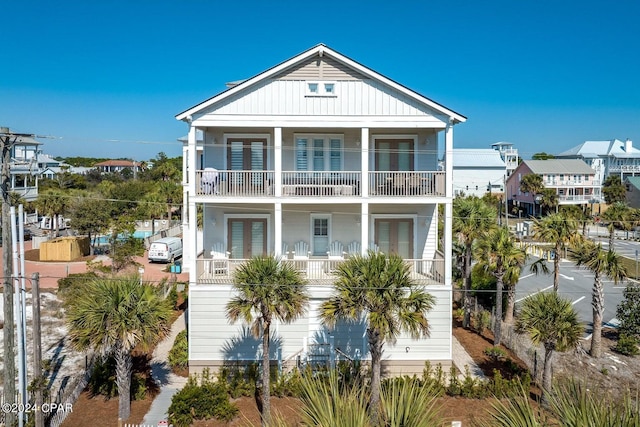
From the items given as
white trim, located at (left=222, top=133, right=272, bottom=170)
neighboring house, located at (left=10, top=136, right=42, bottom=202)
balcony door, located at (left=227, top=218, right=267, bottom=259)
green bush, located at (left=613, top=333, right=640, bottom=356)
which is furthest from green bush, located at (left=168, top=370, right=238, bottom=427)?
green bush, located at (left=613, top=333, right=640, bottom=356)

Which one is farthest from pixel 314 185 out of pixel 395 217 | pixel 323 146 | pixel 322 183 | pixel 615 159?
pixel 615 159

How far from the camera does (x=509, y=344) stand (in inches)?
743

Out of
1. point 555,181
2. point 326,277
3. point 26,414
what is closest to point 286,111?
point 326,277

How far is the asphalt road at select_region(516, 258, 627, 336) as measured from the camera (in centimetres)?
2461

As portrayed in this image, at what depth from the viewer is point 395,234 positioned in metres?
20.1

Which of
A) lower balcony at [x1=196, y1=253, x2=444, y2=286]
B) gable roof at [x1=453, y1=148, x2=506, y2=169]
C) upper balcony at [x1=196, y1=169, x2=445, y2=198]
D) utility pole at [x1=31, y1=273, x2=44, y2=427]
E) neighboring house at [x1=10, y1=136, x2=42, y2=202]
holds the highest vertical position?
gable roof at [x1=453, y1=148, x2=506, y2=169]

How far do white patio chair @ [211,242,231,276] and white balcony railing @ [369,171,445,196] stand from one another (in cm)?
594

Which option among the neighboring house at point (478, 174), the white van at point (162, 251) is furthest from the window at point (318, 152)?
the neighboring house at point (478, 174)

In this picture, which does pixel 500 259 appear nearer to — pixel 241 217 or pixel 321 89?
Result: pixel 321 89

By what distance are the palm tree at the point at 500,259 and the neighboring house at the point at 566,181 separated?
5431 cm

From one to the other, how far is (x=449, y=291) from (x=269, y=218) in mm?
7367

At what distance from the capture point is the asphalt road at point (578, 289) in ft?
80.7

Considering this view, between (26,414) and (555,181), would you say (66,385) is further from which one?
(555,181)

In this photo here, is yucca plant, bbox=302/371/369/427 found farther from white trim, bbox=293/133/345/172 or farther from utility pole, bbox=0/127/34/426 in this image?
white trim, bbox=293/133/345/172
